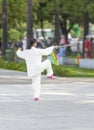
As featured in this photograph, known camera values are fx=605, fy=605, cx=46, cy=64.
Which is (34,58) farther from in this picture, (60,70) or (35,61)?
(60,70)

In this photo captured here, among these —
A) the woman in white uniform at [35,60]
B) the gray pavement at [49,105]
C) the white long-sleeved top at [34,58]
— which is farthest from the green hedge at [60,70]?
the white long-sleeved top at [34,58]

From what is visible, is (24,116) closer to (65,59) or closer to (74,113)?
(74,113)

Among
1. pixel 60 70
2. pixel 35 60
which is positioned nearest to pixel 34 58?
pixel 35 60

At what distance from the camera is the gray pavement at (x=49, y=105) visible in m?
11.2

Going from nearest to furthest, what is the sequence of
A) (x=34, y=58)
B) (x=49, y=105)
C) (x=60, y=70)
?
(x=49, y=105)
(x=34, y=58)
(x=60, y=70)

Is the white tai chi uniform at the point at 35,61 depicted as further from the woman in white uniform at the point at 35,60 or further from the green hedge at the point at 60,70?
the green hedge at the point at 60,70

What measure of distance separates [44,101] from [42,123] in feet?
12.3

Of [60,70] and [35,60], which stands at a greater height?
[35,60]

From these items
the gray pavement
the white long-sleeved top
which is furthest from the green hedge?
the white long-sleeved top

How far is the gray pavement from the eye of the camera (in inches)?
441

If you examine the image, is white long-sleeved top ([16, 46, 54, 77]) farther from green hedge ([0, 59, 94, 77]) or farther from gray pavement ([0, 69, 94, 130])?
green hedge ([0, 59, 94, 77])

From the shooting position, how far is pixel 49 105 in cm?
1419

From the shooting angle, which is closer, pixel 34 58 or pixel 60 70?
pixel 34 58

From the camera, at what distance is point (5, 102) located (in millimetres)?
14789
